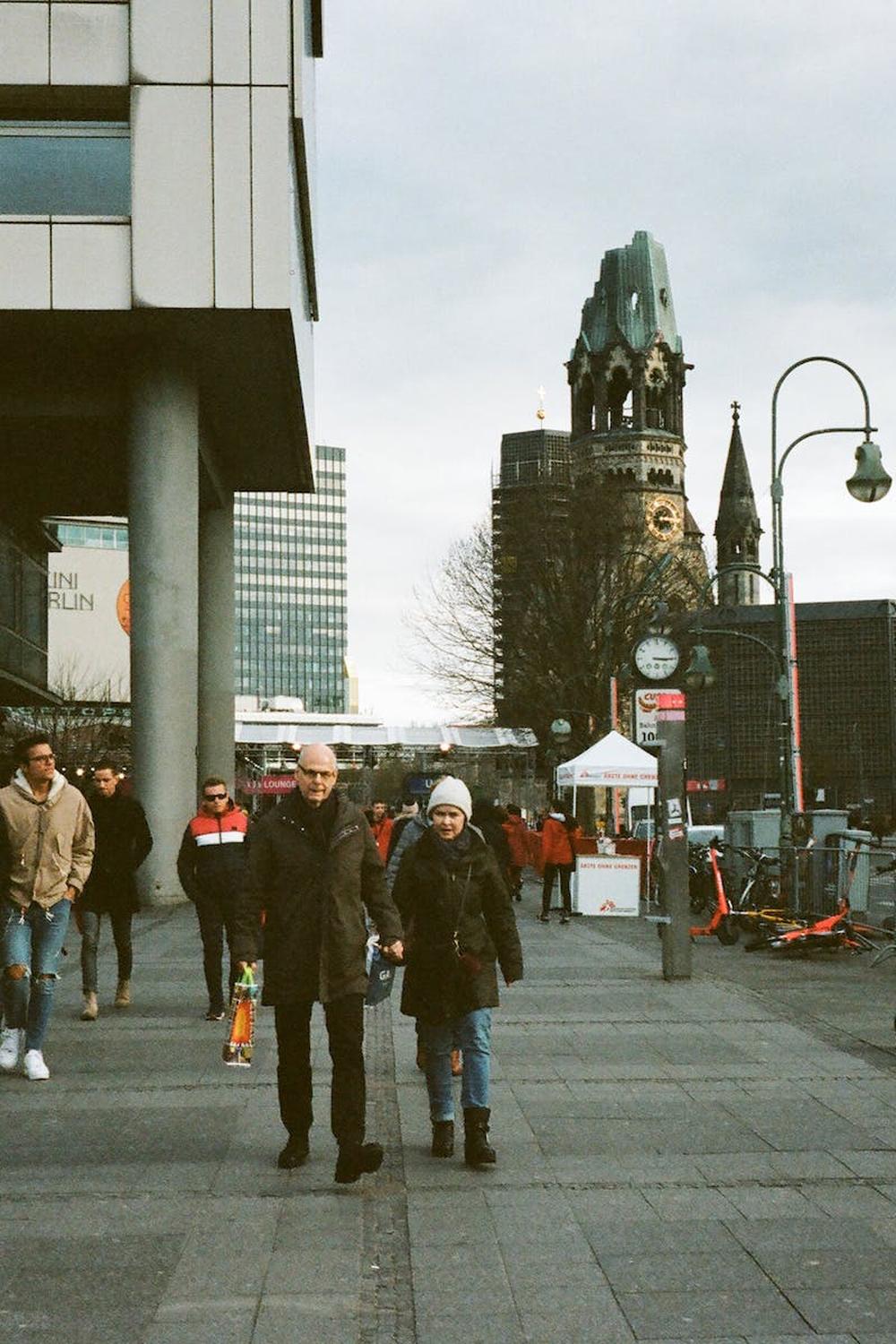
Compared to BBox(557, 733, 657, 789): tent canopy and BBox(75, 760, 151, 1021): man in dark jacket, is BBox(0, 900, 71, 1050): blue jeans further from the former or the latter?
BBox(557, 733, 657, 789): tent canopy

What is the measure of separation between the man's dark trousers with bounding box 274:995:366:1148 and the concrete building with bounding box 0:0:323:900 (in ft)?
66.2

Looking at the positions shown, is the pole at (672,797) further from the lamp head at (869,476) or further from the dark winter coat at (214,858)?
the lamp head at (869,476)

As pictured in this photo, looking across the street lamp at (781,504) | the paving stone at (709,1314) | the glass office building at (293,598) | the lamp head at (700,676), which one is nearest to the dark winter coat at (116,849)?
the paving stone at (709,1314)

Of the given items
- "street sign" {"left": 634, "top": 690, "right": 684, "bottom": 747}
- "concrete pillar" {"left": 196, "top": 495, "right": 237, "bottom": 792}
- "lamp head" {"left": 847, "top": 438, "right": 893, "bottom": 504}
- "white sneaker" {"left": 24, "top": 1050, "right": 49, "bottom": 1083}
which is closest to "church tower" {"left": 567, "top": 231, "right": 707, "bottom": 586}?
"concrete pillar" {"left": 196, "top": 495, "right": 237, "bottom": 792}

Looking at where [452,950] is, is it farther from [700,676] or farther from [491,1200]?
[700,676]

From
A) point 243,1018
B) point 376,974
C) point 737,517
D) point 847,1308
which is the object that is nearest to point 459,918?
point 376,974

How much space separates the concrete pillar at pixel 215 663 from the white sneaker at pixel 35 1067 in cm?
2633

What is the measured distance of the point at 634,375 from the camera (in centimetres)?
12888

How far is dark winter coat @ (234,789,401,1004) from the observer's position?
23.1 ft

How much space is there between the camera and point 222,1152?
766 centimetres

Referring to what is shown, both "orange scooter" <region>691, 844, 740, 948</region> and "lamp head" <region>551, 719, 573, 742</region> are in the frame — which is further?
"lamp head" <region>551, 719, 573, 742</region>

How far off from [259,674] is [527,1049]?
159 meters

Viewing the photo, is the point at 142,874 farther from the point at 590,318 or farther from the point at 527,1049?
the point at 590,318

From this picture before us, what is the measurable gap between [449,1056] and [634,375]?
4884 inches
